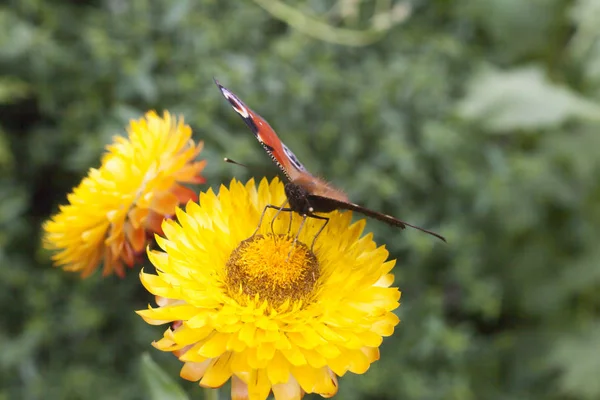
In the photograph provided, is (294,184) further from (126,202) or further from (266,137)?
(126,202)

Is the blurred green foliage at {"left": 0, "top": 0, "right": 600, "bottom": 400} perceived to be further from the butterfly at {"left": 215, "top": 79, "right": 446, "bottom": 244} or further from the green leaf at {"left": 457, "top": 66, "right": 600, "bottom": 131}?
the butterfly at {"left": 215, "top": 79, "right": 446, "bottom": 244}

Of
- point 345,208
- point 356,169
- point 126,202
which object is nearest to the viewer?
point 345,208

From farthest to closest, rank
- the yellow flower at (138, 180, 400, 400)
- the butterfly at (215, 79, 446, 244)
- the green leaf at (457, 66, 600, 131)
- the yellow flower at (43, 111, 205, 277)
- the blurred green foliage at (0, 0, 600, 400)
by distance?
the green leaf at (457, 66, 600, 131) < the blurred green foliage at (0, 0, 600, 400) < the yellow flower at (43, 111, 205, 277) < the butterfly at (215, 79, 446, 244) < the yellow flower at (138, 180, 400, 400)

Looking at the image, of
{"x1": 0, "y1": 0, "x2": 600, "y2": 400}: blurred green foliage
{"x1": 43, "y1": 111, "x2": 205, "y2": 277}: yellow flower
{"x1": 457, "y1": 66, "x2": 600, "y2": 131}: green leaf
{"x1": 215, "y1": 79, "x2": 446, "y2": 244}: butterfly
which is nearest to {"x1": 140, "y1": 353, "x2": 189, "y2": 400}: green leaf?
{"x1": 43, "y1": 111, "x2": 205, "y2": 277}: yellow flower

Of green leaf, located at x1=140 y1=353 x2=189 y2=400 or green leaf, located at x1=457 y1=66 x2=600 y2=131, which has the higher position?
green leaf, located at x1=457 y1=66 x2=600 y2=131

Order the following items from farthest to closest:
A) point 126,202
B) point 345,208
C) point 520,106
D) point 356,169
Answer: point 520,106 < point 356,169 < point 126,202 < point 345,208

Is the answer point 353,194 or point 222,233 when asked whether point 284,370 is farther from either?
point 353,194

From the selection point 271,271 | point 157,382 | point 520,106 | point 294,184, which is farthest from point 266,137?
point 520,106

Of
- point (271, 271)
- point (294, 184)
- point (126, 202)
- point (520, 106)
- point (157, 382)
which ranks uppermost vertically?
point (520, 106)
